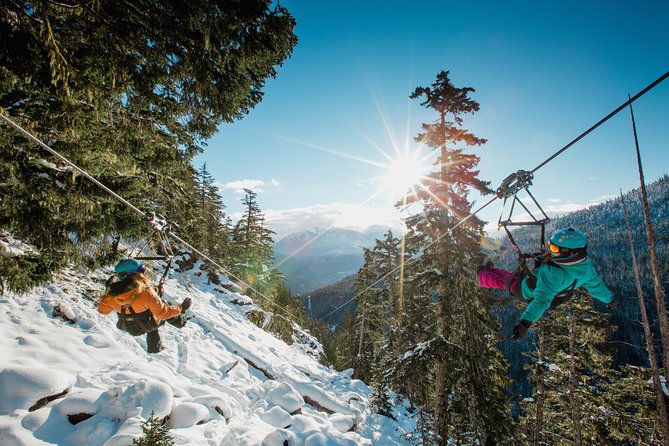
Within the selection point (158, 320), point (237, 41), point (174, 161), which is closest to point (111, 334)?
point (158, 320)

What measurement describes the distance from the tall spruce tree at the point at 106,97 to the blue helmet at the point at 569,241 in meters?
5.42

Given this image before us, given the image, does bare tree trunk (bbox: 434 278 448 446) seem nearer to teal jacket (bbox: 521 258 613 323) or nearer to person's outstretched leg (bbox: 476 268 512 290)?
person's outstretched leg (bbox: 476 268 512 290)

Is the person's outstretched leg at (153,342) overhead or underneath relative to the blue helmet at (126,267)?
underneath

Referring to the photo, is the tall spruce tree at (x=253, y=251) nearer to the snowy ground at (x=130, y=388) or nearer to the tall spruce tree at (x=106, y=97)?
the snowy ground at (x=130, y=388)

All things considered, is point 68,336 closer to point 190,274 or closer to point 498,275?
point 498,275

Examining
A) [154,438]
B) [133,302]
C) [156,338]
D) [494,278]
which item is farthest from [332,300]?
[133,302]

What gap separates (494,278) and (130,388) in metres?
8.49

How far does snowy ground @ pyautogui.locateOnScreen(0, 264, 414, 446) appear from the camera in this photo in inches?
232

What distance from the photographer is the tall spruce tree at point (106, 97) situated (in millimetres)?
4078

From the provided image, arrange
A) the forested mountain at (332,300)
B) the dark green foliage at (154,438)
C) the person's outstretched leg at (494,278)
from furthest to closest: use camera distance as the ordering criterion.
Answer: the forested mountain at (332,300)
the person's outstretched leg at (494,278)
the dark green foliage at (154,438)

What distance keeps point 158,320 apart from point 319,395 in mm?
7856

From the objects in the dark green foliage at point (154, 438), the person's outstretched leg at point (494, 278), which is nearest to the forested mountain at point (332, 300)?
the person's outstretched leg at point (494, 278)

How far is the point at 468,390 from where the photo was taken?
1048 cm

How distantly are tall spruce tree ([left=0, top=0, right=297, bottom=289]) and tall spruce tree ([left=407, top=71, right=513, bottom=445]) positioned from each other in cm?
803
